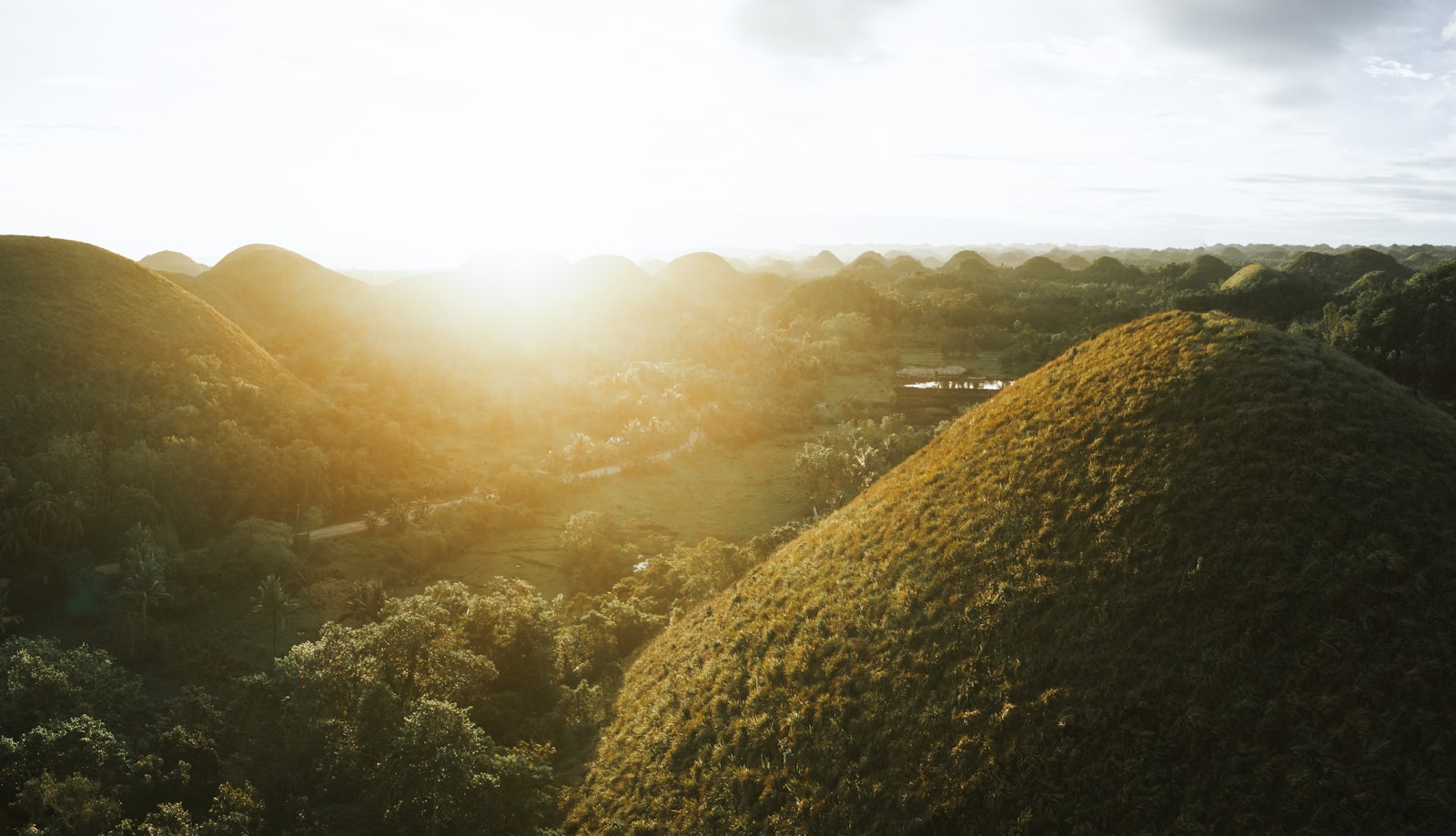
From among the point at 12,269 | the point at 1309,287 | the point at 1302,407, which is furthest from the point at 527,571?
the point at 1309,287

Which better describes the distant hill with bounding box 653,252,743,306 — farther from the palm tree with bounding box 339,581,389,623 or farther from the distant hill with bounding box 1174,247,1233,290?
the palm tree with bounding box 339,581,389,623

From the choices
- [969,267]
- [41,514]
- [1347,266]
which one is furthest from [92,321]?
[1347,266]

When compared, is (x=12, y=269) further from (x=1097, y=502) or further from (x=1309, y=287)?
(x=1309, y=287)

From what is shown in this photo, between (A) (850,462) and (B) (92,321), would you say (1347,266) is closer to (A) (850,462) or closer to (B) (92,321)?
(A) (850,462)

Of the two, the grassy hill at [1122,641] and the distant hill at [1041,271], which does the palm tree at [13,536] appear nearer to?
the grassy hill at [1122,641]

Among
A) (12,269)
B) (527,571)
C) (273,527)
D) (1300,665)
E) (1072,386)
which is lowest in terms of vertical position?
(527,571)

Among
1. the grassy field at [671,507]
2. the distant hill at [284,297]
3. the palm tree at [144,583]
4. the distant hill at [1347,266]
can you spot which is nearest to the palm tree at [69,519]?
the palm tree at [144,583]
